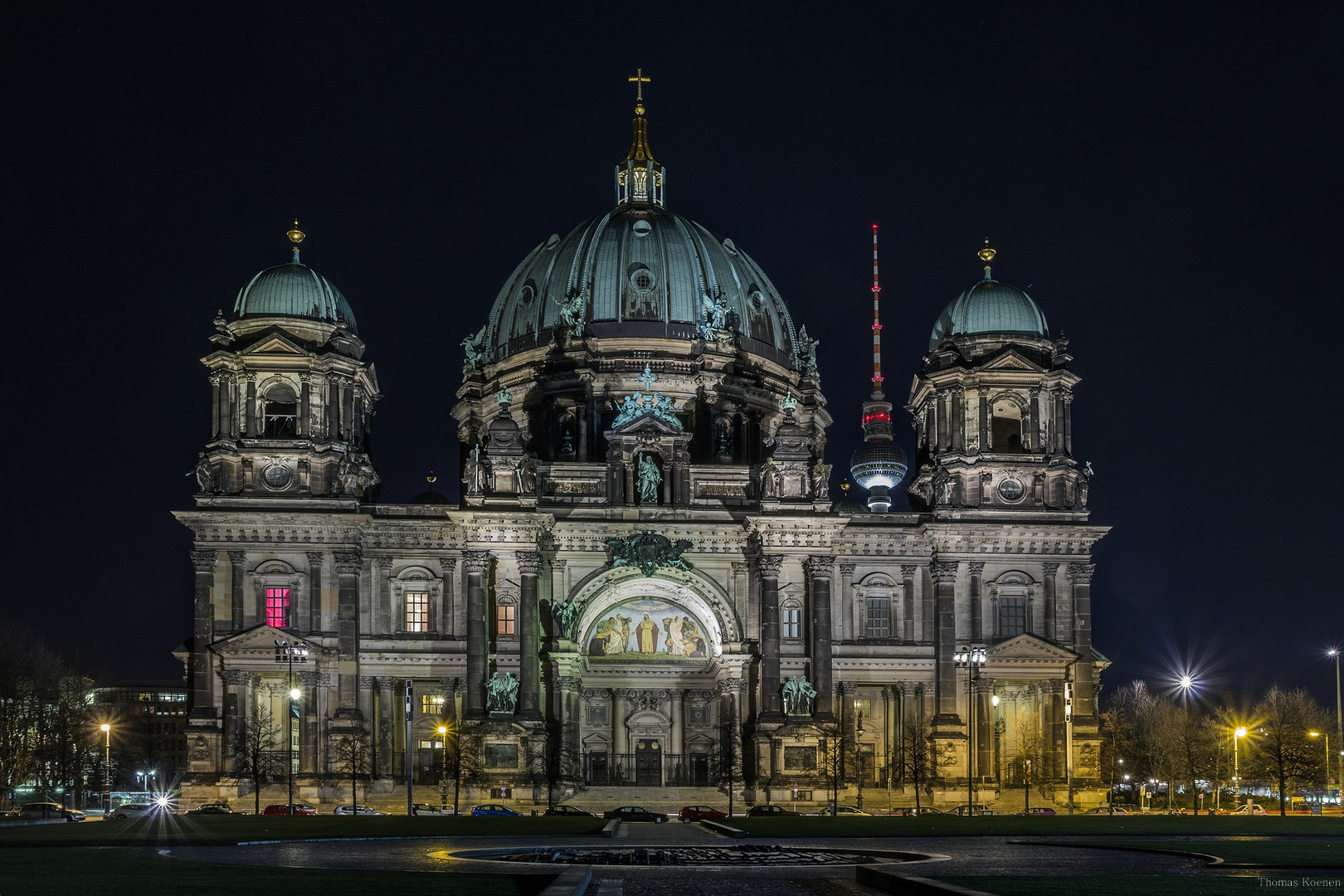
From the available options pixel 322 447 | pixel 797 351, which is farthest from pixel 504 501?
pixel 797 351

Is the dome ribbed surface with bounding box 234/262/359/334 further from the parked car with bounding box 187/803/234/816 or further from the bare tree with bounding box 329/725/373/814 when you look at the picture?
the parked car with bounding box 187/803/234/816

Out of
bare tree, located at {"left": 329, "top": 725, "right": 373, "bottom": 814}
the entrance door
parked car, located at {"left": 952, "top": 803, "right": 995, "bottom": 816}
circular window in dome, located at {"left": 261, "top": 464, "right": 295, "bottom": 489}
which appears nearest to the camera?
bare tree, located at {"left": 329, "top": 725, "right": 373, "bottom": 814}

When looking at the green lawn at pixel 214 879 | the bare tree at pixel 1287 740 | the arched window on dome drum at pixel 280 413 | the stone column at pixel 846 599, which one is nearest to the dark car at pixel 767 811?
the stone column at pixel 846 599

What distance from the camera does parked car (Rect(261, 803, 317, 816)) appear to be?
243 feet

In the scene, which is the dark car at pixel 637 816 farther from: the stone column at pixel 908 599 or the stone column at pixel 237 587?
the stone column at pixel 237 587

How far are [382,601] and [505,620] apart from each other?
254 inches

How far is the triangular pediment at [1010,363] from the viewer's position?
90.9 meters

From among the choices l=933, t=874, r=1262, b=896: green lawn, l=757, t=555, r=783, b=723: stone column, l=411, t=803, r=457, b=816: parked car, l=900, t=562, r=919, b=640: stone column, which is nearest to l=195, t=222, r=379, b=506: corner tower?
l=411, t=803, r=457, b=816: parked car

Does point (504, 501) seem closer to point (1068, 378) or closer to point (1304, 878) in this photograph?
point (1068, 378)

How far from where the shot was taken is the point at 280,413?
297ft

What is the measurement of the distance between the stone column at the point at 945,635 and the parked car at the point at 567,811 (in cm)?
1968

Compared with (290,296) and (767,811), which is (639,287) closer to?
(290,296)

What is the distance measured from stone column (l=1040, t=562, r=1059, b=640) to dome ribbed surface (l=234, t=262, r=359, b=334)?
3896 cm

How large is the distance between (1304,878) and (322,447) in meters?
64.1
